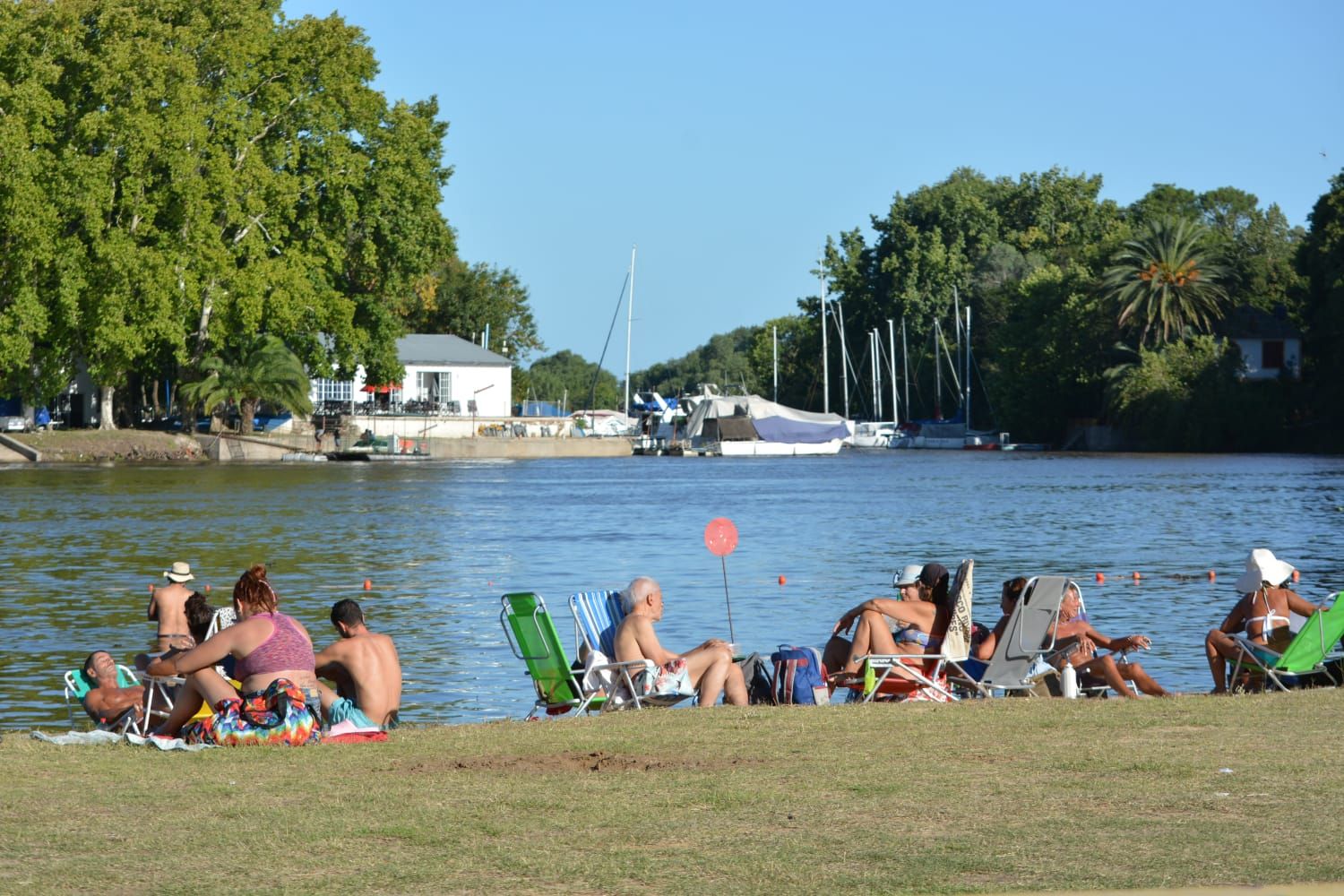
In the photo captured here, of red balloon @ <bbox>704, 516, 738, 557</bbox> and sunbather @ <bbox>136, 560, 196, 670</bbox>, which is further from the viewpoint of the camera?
red balloon @ <bbox>704, 516, 738, 557</bbox>

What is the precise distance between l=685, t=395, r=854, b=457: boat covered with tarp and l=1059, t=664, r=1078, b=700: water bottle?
3750 inches

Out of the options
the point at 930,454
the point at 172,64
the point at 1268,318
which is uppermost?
the point at 172,64

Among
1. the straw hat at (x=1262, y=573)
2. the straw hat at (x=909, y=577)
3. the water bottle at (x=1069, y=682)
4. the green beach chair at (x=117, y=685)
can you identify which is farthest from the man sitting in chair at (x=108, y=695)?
the straw hat at (x=1262, y=573)

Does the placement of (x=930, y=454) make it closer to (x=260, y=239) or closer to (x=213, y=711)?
(x=260, y=239)

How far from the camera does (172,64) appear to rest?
65438 mm

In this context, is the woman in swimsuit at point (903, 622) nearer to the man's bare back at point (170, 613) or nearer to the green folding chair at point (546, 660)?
the green folding chair at point (546, 660)

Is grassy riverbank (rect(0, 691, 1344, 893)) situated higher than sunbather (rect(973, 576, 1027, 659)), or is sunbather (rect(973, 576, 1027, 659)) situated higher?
sunbather (rect(973, 576, 1027, 659))

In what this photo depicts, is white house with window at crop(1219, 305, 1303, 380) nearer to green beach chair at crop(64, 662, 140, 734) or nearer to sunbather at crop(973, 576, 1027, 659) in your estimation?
sunbather at crop(973, 576, 1027, 659)

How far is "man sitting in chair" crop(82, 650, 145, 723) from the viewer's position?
37.1 feet

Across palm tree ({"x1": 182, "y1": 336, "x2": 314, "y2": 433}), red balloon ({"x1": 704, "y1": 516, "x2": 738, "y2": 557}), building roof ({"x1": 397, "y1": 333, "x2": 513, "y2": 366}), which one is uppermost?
building roof ({"x1": 397, "y1": 333, "x2": 513, "y2": 366})

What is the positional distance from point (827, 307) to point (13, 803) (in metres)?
130

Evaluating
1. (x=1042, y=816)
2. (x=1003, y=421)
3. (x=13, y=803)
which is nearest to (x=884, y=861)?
(x=1042, y=816)

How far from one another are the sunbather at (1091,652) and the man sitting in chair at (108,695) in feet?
20.6

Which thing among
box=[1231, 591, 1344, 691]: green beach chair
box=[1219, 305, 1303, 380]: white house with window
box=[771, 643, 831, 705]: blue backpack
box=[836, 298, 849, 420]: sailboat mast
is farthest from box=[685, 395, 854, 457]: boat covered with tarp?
box=[771, 643, 831, 705]: blue backpack
